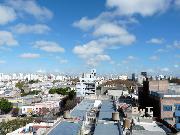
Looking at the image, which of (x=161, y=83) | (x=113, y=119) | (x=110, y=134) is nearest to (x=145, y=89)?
(x=161, y=83)

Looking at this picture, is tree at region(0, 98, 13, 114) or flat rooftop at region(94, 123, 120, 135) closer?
flat rooftop at region(94, 123, 120, 135)

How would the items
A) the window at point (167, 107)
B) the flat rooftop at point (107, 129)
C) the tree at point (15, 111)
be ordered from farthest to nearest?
the tree at point (15, 111), the window at point (167, 107), the flat rooftop at point (107, 129)

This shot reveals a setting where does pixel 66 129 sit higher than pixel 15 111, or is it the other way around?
pixel 66 129

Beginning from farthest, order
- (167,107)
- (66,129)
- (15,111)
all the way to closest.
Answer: (15,111) → (167,107) → (66,129)

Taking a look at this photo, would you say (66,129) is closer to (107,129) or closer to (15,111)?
(107,129)

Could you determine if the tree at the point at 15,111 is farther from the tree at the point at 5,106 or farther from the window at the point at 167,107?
the window at the point at 167,107

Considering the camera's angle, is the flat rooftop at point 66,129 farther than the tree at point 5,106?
No

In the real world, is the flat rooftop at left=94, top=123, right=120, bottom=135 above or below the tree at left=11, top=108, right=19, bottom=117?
above

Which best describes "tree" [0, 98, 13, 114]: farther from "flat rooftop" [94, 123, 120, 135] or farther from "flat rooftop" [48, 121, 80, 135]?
"flat rooftop" [94, 123, 120, 135]

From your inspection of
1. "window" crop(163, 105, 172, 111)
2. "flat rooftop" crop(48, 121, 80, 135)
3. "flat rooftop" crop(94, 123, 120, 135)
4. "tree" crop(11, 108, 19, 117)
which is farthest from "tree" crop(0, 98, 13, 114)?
"flat rooftop" crop(94, 123, 120, 135)

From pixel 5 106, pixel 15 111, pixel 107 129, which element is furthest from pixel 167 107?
pixel 15 111

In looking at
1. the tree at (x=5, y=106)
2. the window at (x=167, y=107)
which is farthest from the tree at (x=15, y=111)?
the window at (x=167, y=107)
